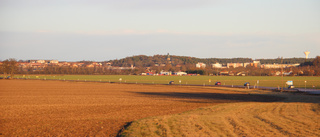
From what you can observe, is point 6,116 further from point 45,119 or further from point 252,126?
point 252,126

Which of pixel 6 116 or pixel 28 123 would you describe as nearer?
pixel 28 123

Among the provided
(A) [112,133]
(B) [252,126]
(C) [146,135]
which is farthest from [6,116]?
(B) [252,126]

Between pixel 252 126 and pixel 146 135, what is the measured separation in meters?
6.52

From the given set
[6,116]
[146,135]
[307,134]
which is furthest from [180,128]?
[6,116]

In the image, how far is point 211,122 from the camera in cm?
2059

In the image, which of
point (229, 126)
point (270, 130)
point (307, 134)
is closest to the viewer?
point (307, 134)

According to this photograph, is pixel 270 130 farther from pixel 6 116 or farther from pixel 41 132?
pixel 6 116

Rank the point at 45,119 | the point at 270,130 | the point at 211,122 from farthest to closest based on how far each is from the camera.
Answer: the point at 45,119 → the point at 211,122 → the point at 270,130

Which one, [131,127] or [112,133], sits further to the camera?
[131,127]

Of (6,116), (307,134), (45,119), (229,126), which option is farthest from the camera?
(6,116)

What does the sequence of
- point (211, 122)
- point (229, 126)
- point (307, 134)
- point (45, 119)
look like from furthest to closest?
point (45, 119), point (211, 122), point (229, 126), point (307, 134)

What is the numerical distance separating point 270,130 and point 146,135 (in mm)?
6735

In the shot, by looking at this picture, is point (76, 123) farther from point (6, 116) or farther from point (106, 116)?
point (6, 116)

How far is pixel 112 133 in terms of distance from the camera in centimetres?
1794
